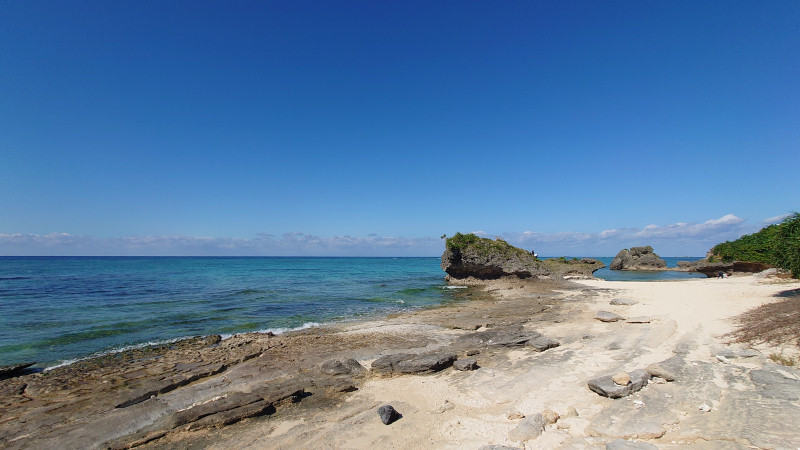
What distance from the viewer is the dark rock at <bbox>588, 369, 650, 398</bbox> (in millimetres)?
6344

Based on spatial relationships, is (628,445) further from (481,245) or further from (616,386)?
(481,245)

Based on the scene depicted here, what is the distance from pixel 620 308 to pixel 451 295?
1371 cm

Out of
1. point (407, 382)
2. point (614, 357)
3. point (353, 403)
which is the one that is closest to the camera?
point (353, 403)

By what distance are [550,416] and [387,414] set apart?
2.91 metres

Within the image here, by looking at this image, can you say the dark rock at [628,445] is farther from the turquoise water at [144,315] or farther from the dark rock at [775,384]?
the turquoise water at [144,315]

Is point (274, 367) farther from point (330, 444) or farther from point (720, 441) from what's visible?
point (720, 441)

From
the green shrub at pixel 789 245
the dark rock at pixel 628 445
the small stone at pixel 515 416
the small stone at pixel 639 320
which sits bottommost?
the small stone at pixel 515 416

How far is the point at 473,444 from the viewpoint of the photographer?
5.28 metres

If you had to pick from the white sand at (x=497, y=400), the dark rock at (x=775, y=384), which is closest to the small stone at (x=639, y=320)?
the white sand at (x=497, y=400)

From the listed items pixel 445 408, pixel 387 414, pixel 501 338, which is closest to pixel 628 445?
pixel 445 408

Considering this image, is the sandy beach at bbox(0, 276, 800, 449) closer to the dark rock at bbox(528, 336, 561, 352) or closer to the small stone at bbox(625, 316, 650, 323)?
the dark rock at bbox(528, 336, 561, 352)

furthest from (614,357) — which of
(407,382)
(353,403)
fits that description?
(353,403)

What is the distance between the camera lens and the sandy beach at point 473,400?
17.5ft

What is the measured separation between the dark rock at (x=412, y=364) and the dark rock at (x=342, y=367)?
472 mm
